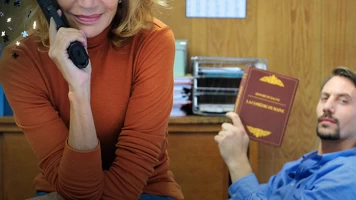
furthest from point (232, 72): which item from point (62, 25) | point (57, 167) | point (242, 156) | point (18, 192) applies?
point (62, 25)

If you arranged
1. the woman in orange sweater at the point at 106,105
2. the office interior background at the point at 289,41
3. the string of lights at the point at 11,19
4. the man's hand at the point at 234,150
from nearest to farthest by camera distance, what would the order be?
the string of lights at the point at 11,19 → the woman in orange sweater at the point at 106,105 → the man's hand at the point at 234,150 → the office interior background at the point at 289,41

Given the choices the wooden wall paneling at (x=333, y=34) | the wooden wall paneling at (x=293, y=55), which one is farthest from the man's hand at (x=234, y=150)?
the wooden wall paneling at (x=333, y=34)

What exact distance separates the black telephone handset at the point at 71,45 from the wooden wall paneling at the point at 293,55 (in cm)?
143

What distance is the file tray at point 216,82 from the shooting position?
1722mm

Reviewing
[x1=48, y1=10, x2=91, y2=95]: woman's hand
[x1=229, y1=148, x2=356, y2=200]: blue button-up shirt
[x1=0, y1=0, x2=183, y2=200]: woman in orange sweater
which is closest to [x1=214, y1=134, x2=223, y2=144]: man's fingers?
[x1=229, y1=148, x2=356, y2=200]: blue button-up shirt

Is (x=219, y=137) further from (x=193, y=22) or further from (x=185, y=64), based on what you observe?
(x=193, y=22)

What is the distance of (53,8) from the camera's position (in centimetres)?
56

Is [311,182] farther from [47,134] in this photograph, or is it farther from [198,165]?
[47,134]

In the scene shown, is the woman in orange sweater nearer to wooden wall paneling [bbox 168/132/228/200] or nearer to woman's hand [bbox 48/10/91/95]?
woman's hand [bbox 48/10/91/95]

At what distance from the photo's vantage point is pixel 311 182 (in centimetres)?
145

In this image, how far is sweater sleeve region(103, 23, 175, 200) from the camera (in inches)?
30.2

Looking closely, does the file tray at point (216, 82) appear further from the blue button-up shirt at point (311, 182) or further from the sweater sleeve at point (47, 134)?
the sweater sleeve at point (47, 134)

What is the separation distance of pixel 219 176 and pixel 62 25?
1.15 m

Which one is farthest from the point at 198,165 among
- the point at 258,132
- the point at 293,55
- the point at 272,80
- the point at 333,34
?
the point at 333,34
